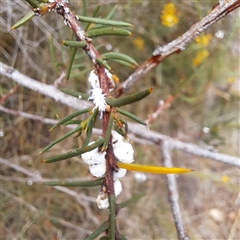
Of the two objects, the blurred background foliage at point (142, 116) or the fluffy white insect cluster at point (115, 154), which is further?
the blurred background foliage at point (142, 116)

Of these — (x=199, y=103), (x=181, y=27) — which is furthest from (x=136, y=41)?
(x=199, y=103)

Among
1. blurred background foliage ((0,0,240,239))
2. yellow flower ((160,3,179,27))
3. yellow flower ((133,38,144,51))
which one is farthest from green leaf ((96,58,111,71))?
yellow flower ((133,38,144,51))

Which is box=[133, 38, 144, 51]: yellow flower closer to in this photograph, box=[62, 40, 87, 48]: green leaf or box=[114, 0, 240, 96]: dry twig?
box=[114, 0, 240, 96]: dry twig

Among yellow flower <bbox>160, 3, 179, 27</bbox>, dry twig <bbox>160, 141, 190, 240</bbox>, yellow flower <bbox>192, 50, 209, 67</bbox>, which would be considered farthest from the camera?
yellow flower <bbox>192, 50, 209, 67</bbox>

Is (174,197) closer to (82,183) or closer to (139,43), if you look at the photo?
(82,183)

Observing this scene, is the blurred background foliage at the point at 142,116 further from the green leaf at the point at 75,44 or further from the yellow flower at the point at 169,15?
the green leaf at the point at 75,44

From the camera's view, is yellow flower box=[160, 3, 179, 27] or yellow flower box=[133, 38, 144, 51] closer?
yellow flower box=[160, 3, 179, 27]

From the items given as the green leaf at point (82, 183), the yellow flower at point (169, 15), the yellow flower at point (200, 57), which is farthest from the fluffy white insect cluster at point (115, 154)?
the yellow flower at point (200, 57)

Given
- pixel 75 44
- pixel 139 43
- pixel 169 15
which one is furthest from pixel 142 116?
pixel 75 44
